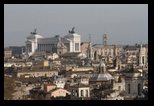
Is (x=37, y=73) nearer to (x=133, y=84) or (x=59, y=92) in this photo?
(x=59, y=92)

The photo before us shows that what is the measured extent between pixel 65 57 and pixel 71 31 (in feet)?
37.6

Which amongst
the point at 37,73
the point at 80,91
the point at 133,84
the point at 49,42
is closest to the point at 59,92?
the point at 80,91

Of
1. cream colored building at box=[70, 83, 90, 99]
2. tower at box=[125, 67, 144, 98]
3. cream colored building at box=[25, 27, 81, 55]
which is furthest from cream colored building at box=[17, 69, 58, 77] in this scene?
cream colored building at box=[25, 27, 81, 55]

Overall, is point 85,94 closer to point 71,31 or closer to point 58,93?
point 58,93

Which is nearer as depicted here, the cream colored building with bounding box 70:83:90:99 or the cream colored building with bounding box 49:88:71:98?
the cream colored building with bounding box 70:83:90:99

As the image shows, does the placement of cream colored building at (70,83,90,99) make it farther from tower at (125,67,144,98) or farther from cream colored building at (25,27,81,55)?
cream colored building at (25,27,81,55)

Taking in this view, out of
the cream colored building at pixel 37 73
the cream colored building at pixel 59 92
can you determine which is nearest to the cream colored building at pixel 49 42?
the cream colored building at pixel 37 73

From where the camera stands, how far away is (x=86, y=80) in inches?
627

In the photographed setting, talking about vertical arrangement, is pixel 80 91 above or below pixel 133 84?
below

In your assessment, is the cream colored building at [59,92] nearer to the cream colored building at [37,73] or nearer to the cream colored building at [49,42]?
the cream colored building at [37,73]

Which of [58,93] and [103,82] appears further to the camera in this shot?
[103,82]

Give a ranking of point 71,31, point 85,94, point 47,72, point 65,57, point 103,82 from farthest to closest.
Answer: point 71,31 < point 65,57 < point 47,72 < point 103,82 < point 85,94
